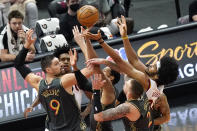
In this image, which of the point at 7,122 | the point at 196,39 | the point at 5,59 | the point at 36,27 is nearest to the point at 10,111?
the point at 7,122

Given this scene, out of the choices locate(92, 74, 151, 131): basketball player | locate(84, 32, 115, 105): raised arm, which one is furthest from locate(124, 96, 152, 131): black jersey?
locate(84, 32, 115, 105): raised arm

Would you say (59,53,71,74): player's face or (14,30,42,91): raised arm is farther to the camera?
(59,53,71,74): player's face

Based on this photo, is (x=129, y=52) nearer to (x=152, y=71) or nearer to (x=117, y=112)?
(x=152, y=71)

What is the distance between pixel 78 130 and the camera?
7609mm

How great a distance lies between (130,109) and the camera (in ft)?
22.2

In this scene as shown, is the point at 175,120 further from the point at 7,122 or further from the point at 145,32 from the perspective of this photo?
the point at 7,122

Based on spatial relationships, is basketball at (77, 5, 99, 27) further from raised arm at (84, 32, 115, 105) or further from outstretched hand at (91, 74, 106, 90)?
outstretched hand at (91, 74, 106, 90)

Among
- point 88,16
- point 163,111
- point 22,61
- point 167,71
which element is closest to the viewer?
point 167,71

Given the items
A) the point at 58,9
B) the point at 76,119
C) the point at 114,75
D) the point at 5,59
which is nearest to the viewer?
the point at 76,119

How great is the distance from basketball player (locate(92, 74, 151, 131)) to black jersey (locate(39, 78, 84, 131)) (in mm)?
686

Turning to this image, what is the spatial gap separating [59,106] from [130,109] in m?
1.15

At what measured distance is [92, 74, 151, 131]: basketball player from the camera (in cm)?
676

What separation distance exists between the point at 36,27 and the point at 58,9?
1.50 meters

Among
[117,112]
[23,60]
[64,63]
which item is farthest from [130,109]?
[23,60]
